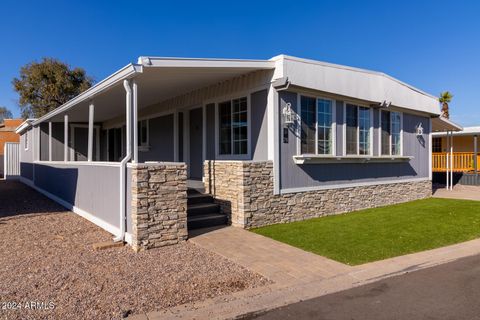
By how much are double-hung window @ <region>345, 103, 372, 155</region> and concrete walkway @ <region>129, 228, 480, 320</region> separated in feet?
13.2

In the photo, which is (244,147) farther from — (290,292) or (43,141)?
(43,141)

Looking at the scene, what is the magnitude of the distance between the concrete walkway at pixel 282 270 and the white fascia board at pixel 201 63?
3252 millimetres

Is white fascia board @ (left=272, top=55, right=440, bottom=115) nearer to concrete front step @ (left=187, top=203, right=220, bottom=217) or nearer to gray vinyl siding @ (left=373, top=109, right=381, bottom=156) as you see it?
gray vinyl siding @ (left=373, top=109, right=381, bottom=156)

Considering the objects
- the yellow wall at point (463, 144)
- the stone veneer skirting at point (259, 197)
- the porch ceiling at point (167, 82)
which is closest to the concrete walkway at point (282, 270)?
the stone veneer skirting at point (259, 197)

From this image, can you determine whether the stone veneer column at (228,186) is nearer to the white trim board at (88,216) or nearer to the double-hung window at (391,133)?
the white trim board at (88,216)

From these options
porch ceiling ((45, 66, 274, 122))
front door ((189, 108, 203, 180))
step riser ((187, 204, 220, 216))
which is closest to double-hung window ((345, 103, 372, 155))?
porch ceiling ((45, 66, 274, 122))

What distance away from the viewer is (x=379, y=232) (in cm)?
763

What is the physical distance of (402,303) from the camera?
4109mm

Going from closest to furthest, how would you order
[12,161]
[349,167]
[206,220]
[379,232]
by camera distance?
[379,232] → [206,220] → [349,167] → [12,161]

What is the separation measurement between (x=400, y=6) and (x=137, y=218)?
458 inches

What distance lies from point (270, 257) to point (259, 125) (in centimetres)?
362

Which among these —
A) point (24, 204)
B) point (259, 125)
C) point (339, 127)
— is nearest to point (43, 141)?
point (24, 204)

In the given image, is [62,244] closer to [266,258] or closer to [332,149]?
[266,258]

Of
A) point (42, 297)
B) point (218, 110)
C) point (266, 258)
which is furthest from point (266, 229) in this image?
point (42, 297)
